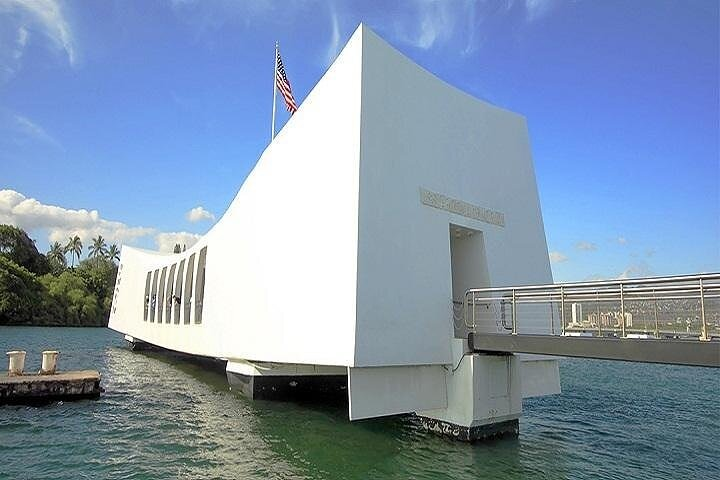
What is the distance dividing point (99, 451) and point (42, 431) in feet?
8.42

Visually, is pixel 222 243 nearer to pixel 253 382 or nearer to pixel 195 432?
pixel 253 382

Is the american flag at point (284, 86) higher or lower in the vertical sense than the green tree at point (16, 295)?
higher

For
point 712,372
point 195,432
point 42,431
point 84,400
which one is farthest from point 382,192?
point 712,372

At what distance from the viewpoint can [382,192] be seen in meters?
10.5

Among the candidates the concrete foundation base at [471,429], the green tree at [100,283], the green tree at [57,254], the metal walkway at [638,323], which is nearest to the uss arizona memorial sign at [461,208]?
the metal walkway at [638,323]

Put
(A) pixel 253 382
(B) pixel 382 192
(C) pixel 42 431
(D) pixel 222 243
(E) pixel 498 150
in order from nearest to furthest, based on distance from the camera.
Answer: (B) pixel 382 192, (C) pixel 42 431, (E) pixel 498 150, (A) pixel 253 382, (D) pixel 222 243

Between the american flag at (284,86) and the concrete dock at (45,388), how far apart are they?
10.7 m

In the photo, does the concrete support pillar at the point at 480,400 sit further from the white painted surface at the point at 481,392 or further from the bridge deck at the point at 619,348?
the bridge deck at the point at 619,348

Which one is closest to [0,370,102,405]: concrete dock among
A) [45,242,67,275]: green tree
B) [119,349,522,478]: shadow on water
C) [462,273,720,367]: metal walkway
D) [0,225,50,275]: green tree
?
[119,349,522,478]: shadow on water

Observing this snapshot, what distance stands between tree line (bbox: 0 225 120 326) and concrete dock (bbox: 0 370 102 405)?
4875 cm

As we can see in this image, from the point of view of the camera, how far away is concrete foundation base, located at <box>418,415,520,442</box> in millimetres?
10555

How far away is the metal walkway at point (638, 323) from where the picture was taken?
689 centimetres

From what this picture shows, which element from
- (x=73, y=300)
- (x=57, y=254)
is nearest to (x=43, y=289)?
(x=73, y=300)

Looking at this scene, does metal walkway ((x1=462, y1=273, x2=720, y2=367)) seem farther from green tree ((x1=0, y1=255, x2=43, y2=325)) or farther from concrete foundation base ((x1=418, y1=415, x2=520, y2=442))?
green tree ((x1=0, y1=255, x2=43, y2=325))
